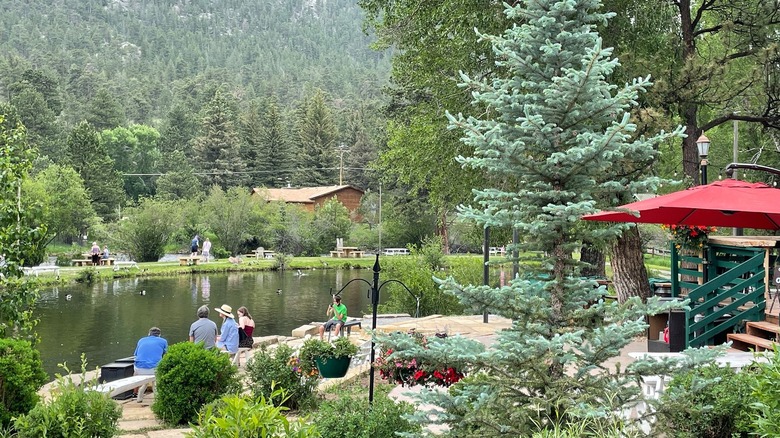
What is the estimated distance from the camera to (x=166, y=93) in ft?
342

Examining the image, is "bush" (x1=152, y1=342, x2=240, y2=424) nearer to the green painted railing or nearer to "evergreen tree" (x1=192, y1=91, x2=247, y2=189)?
the green painted railing

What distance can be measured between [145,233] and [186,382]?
1292 inches

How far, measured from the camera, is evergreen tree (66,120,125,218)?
4447 cm

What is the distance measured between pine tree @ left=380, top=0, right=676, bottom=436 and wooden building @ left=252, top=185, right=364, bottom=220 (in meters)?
45.4

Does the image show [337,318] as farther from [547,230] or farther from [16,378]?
[547,230]

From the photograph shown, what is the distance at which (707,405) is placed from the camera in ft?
13.8

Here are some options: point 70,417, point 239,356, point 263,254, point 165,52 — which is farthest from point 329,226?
point 165,52

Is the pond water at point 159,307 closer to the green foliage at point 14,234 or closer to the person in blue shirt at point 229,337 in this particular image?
the person in blue shirt at point 229,337

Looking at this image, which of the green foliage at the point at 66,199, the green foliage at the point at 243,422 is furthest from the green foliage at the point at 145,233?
the green foliage at the point at 243,422

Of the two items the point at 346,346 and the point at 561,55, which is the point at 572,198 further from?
the point at 346,346

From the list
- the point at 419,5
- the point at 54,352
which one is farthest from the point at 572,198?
the point at 54,352

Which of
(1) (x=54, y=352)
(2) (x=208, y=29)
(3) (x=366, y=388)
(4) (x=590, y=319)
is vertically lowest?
(1) (x=54, y=352)

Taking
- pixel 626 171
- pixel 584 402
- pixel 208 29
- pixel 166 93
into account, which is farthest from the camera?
pixel 208 29

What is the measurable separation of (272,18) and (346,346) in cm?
19899
